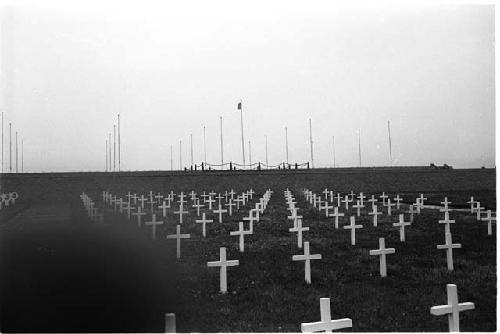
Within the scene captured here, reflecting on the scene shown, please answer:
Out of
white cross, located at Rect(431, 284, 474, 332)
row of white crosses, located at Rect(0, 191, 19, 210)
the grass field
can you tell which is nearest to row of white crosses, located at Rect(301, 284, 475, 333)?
white cross, located at Rect(431, 284, 474, 332)

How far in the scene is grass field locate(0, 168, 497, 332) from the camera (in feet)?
17.4

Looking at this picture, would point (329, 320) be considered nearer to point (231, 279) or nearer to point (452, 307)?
point (452, 307)

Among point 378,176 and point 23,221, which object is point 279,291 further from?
point 378,176

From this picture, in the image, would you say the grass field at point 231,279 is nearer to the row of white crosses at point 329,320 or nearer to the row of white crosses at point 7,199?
the row of white crosses at point 329,320

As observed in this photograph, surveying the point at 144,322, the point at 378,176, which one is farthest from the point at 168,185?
the point at 144,322

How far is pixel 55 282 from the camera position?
22.4 ft

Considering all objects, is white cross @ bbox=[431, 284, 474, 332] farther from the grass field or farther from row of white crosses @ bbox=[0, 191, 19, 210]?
row of white crosses @ bbox=[0, 191, 19, 210]

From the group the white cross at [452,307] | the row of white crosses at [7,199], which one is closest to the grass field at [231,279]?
the white cross at [452,307]

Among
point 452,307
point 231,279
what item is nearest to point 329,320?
point 452,307

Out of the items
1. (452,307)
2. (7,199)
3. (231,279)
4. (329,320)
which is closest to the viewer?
(329,320)

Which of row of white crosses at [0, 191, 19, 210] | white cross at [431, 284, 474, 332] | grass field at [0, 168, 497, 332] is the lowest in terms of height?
grass field at [0, 168, 497, 332]

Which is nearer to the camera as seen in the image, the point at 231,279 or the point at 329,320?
the point at 329,320

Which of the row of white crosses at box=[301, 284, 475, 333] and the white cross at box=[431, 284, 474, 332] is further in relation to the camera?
the white cross at box=[431, 284, 474, 332]

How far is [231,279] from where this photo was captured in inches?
283
